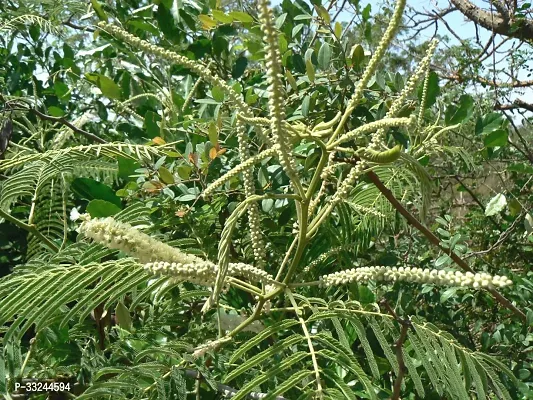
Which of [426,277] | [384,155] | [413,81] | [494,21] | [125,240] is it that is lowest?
[125,240]

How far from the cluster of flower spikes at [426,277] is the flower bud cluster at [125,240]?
0.29 m

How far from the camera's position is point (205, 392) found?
1237 mm

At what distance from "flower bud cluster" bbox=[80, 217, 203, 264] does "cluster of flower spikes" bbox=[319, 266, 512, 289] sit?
293mm

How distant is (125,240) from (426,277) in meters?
0.47

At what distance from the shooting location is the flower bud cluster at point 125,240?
2.86ft

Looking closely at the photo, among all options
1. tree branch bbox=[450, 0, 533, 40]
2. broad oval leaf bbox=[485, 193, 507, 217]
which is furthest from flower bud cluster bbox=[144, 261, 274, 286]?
tree branch bbox=[450, 0, 533, 40]

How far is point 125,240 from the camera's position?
884 mm

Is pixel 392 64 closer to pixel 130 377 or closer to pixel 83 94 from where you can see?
pixel 83 94

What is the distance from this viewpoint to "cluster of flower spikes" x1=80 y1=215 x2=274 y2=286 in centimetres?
88

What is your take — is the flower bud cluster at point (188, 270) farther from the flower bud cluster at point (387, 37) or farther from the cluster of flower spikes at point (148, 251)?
the flower bud cluster at point (387, 37)

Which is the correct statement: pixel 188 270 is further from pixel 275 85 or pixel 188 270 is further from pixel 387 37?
pixel 387 37

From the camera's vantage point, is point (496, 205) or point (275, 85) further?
point (496, 205)

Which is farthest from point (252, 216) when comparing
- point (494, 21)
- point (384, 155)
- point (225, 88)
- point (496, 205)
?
point (494, 21)

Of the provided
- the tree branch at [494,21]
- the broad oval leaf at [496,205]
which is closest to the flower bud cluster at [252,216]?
the broad oval leaf at [496,205]
